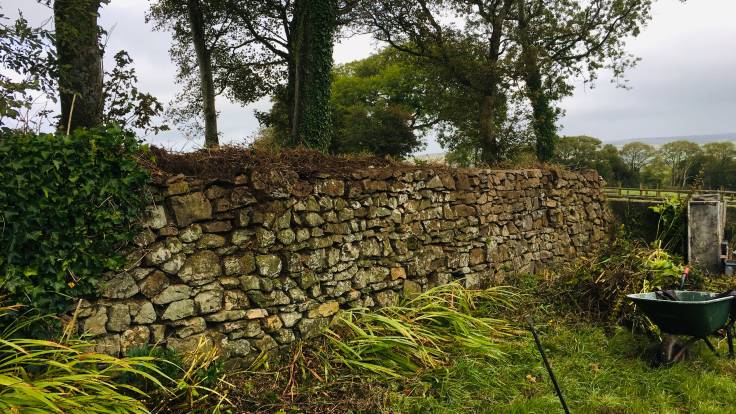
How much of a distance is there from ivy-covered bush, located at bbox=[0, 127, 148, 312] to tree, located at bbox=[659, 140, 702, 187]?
29.5 metres

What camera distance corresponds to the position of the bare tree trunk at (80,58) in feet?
17.5

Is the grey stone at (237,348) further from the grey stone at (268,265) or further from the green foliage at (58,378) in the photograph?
the green foliage at (58,378)

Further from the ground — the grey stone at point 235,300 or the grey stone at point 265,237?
the grey stone at point 265,237

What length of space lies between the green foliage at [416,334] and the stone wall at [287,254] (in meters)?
0.27

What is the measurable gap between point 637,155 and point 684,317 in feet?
112

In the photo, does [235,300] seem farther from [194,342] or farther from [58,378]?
[58,378]

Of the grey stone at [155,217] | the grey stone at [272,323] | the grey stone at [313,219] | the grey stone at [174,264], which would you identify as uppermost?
the grey stone at [155,217]

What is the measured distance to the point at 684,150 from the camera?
33.9m

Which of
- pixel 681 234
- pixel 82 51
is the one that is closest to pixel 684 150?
pixel 681 234

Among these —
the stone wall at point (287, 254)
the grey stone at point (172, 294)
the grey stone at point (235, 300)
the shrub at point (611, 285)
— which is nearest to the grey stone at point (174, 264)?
the stone wall at point (287, 254)

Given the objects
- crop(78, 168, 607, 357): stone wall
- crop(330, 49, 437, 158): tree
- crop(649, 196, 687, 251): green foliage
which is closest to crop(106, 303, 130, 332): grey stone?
crop(78, 168, 607, 357): stone wall

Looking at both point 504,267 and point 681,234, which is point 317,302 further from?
point 681,234

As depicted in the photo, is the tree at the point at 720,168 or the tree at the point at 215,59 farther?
the tree at the point at 720,168

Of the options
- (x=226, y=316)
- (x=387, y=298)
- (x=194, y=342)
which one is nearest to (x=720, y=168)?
(x=387, y=298)
